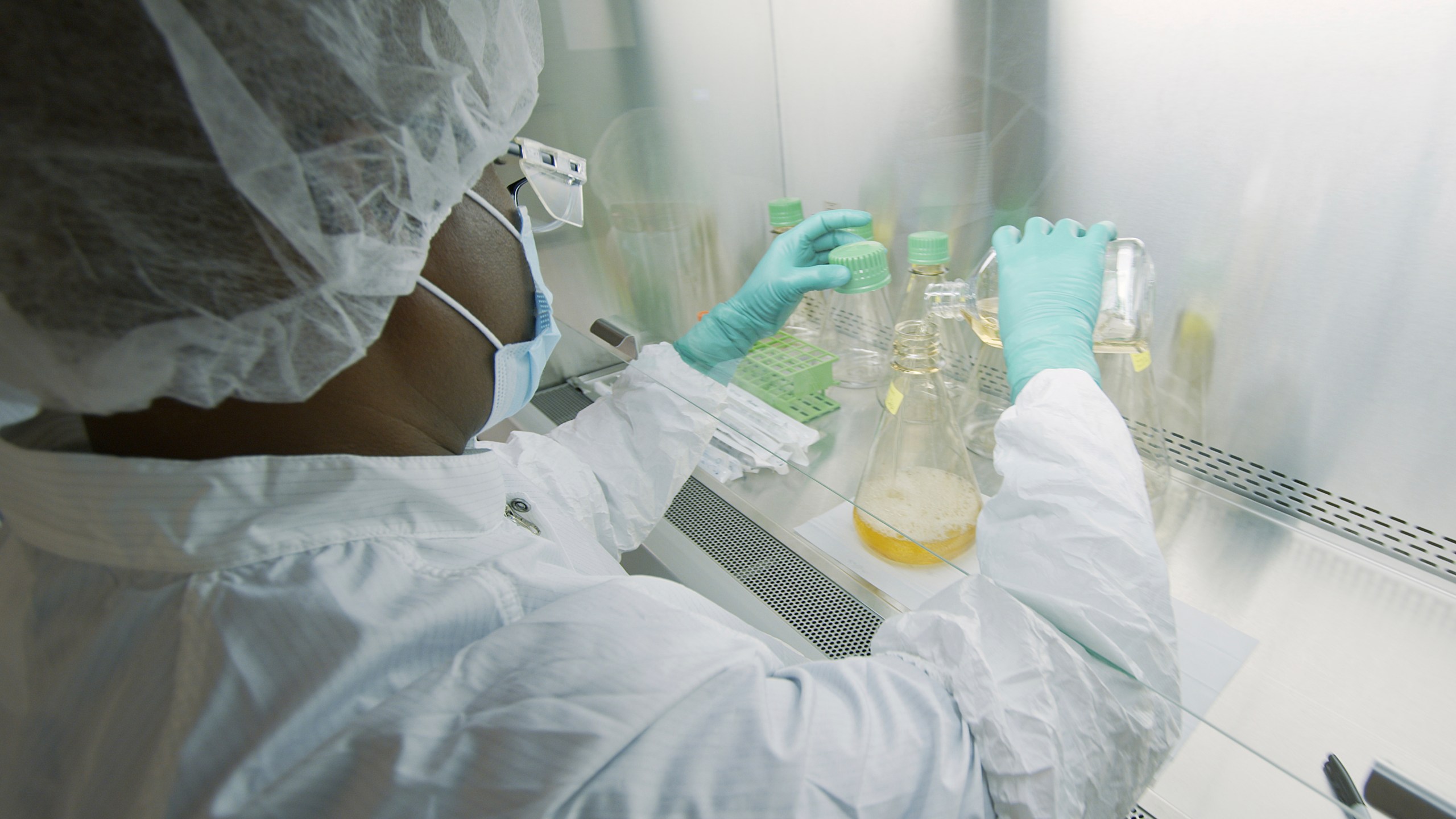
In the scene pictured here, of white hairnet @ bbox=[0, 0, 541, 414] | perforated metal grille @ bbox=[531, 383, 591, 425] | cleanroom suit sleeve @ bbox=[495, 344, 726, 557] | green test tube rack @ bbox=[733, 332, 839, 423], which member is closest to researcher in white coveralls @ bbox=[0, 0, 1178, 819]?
white hairnet @ bbox=[0, 0, 541, 414]

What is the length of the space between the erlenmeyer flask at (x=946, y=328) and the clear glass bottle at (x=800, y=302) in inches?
7.1

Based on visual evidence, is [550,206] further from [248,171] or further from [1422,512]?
[1422,512]

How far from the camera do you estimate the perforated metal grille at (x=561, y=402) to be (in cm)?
170

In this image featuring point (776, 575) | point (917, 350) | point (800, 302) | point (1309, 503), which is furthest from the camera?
point (800, 302)

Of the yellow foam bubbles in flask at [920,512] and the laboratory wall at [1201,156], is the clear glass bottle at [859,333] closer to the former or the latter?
the laboratory wall at [1201,156]

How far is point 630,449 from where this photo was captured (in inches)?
47.9

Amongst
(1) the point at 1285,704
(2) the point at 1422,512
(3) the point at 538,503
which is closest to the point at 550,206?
(3) the point at 538,503

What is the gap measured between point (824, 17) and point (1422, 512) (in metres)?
1.06

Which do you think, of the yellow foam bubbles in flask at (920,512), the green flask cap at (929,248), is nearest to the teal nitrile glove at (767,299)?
the green flask cap at (929,248)

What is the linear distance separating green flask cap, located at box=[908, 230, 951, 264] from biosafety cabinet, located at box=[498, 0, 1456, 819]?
10 cm

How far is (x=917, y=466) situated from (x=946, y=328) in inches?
12.6

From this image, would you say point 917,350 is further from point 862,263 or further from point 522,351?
point 522,351

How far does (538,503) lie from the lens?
1.00m

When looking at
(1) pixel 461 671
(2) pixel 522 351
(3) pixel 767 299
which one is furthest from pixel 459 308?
(3) pixel 767 299
